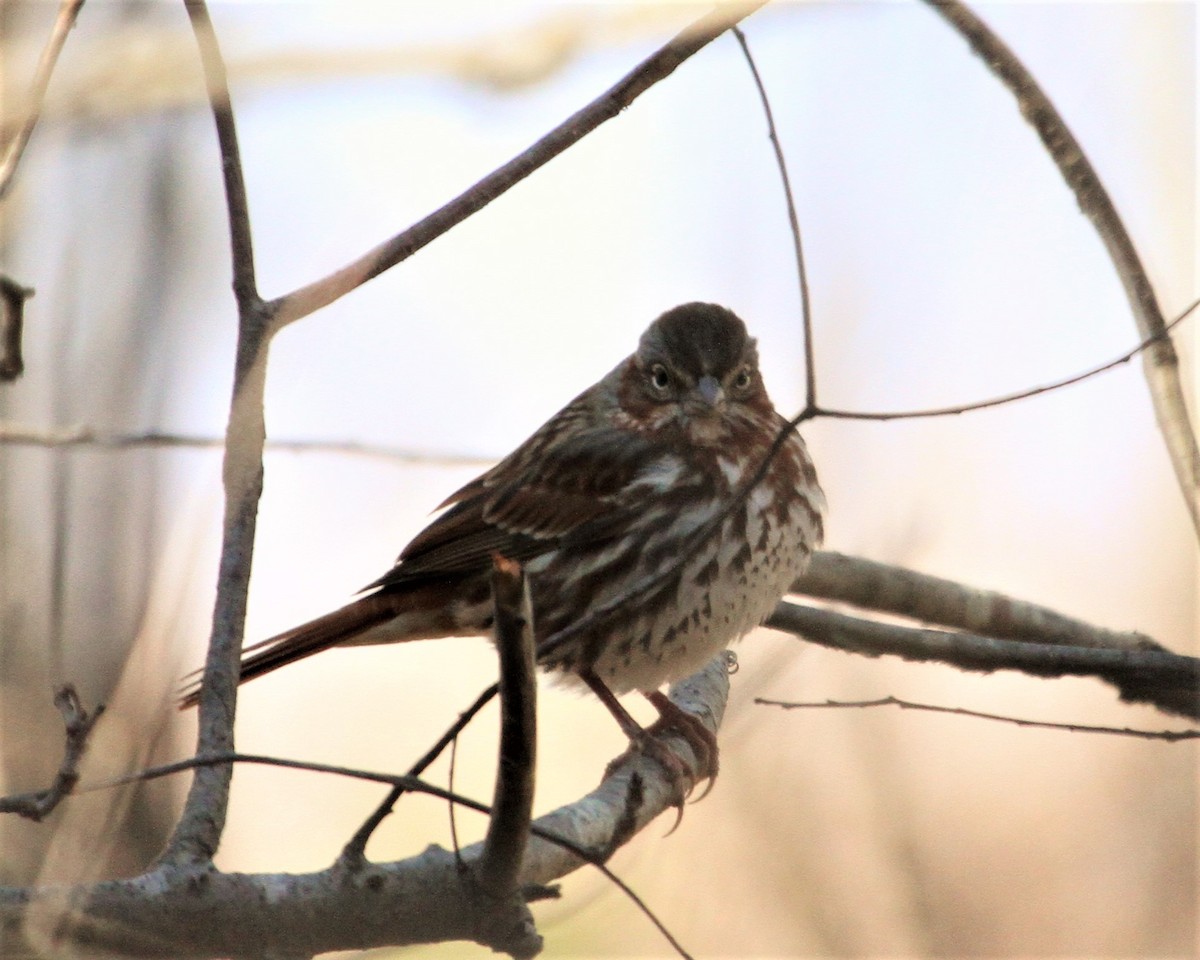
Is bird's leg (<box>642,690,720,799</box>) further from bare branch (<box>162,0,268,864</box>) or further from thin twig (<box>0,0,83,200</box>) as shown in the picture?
thin twig (<box>0,0,83,200</box>)

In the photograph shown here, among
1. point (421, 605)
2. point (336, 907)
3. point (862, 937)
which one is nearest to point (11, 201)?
point (421, 605)

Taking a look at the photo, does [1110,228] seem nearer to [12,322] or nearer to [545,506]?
[545,506]

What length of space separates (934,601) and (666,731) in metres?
0.93

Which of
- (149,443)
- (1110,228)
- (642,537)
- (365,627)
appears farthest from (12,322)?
(1110,228)

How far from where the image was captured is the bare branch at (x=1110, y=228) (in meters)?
3.34

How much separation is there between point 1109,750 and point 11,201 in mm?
5248

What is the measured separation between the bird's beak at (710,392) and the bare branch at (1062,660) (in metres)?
0.79

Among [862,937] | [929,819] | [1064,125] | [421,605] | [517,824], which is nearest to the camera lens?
[517,824]

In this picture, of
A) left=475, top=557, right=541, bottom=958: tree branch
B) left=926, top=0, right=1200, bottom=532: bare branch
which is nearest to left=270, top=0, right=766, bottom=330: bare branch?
left=475, top=557, right=541, bottom=958: tree branch

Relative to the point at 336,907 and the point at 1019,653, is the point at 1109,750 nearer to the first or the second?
the point at 1019,653

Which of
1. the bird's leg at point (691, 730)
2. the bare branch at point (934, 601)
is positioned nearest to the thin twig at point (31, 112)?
the bird's leg at point (691, 730)

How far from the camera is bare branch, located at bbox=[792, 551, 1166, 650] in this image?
172 inches

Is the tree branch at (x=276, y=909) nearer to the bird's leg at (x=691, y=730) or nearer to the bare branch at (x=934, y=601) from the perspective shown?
the bird's leg at (x=691, y=730)

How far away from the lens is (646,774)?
386 centimetres
